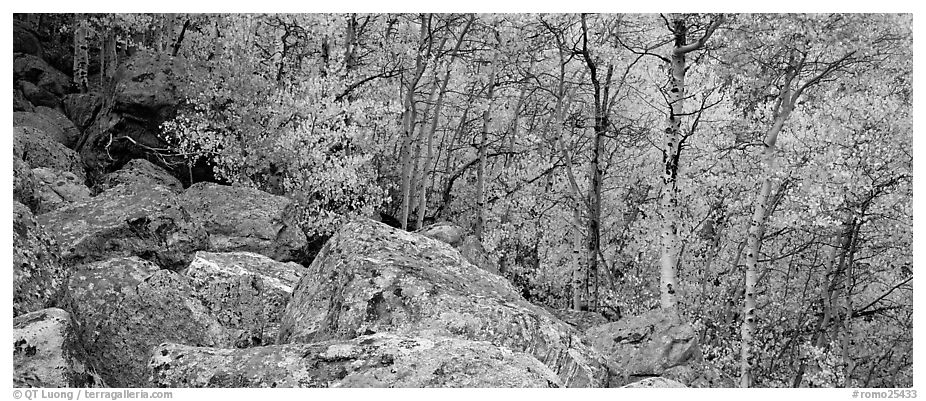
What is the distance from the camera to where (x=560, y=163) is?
18734 mm

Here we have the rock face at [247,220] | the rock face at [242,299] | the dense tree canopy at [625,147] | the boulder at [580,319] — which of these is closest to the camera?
the rock face at [242,299]

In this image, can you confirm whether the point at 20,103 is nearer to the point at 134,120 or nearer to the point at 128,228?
the point at 134,120

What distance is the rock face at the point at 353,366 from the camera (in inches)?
201

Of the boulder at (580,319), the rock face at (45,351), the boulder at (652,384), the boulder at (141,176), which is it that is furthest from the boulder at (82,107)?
the boulder at (652,384)

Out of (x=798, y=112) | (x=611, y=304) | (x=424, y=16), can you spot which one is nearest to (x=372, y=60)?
(x=424, y=16)

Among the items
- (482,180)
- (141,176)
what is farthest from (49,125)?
(482,180)

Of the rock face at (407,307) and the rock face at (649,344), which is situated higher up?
the rock face at (407,307)

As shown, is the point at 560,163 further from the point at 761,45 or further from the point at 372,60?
the point at 761,45

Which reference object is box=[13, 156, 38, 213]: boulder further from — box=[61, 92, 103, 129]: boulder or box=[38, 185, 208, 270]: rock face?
box=[61, 92, 103, 129]: boulder

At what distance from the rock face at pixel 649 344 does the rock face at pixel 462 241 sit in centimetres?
497

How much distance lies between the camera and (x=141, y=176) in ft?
55.7

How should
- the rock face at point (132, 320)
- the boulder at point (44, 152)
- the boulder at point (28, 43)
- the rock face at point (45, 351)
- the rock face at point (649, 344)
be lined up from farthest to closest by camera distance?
the boulder at point (28, 43) → the boulder at point (44, 152) → the rock face at point (649, 344) → the rock face at point (132, 320) → the rock face at point (45, 351)

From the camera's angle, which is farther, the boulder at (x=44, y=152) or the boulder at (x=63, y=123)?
the boulder at (x=63, y=123)

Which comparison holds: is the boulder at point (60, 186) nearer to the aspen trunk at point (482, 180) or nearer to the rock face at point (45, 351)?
the rock face at point (45, 351)
